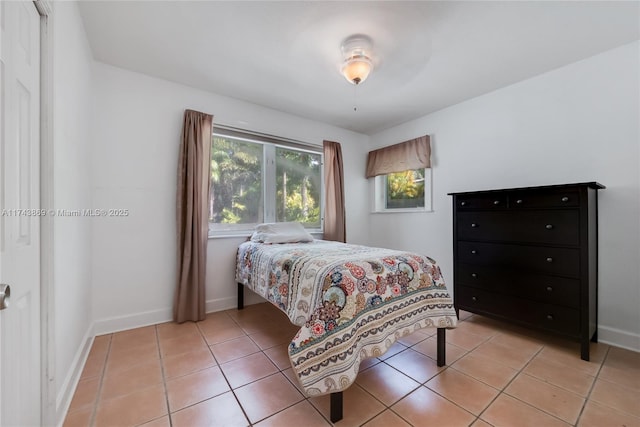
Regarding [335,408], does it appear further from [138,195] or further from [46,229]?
[138,195]

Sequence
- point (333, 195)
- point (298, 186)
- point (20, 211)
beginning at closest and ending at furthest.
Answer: point (20, 211) < point (298, 186) < point (333, 195)

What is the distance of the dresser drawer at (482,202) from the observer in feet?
7.36

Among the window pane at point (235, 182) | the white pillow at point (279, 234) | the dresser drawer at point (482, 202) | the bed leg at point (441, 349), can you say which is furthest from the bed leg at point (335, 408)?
the window pane at point (235, 182)

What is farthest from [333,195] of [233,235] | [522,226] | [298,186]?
[522,226]

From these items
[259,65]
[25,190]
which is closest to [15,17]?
[25,190]

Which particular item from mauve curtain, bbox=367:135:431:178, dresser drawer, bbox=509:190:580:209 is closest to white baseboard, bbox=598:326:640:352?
dresser drawer, bbox=509:190:580:209

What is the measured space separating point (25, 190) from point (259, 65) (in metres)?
1.88

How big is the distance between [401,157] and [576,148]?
68.1 inches

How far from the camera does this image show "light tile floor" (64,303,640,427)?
1.30 metres

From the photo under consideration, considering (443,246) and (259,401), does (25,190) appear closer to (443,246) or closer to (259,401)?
(259,401)

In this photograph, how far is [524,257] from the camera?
2117mm

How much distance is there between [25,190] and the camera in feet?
3.30

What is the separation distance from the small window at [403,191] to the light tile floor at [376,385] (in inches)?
68.1

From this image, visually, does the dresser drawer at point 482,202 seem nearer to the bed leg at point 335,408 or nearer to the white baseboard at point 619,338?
the white baseboard at point 619,338
